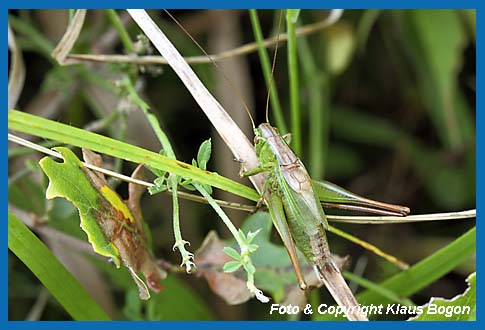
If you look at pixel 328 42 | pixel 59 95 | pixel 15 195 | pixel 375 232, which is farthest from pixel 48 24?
pixel 375 232

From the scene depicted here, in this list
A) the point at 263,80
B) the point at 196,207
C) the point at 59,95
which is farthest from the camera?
the point at 263,80

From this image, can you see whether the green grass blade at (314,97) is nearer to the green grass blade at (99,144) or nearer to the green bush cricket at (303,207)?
the green bush cricket at (303,207)

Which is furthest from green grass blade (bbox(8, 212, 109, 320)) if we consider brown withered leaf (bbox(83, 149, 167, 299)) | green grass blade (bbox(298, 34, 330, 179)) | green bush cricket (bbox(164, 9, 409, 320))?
green grass blade (bbox(298, 34, 330, 179))

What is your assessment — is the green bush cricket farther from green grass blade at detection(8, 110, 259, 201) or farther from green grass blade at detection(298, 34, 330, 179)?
green grass blade at detection(298, 34, 330, 179)

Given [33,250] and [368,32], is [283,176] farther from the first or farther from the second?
[368,32]

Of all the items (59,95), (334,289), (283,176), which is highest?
(59,95)

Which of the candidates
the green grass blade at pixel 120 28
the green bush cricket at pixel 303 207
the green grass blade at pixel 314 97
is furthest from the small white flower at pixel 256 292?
the green grass blade at pixel 314 97
